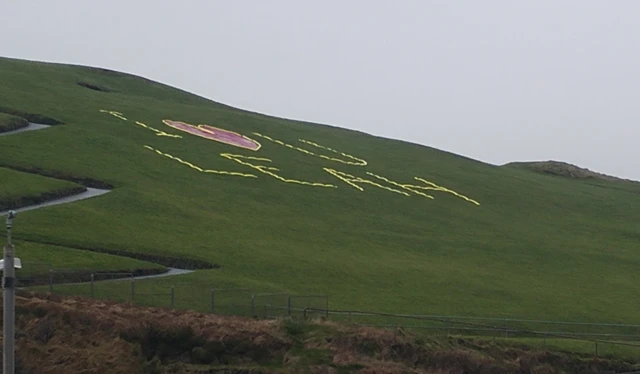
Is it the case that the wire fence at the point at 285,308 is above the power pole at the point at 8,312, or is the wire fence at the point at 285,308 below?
below

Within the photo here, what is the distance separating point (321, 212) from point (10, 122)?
105 feet

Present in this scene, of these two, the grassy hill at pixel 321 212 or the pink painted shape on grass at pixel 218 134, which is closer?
the grassy hill at pixel 321 212

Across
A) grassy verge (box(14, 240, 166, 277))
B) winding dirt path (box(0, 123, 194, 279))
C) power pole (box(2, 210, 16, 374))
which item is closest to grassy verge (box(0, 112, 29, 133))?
winding dirt path (box(0, 123, 194, 279))

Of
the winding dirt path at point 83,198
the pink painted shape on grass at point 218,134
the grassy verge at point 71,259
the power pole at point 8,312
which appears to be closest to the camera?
the power pole at point 8,312

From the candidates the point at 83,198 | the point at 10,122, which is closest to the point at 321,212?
the point at 83,198

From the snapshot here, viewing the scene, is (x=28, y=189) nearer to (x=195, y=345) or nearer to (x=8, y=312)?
(x=195, y=345)

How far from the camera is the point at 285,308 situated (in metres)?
49.0

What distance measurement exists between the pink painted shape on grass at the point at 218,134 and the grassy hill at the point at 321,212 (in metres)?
1.44

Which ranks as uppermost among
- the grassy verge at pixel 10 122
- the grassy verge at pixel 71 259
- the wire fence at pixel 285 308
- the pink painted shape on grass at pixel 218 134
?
the pink painted shape on grass at pixel 218 134

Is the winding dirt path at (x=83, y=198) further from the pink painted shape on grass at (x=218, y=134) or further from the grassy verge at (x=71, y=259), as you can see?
the pink painted shape on grass at (x=218, y=134)

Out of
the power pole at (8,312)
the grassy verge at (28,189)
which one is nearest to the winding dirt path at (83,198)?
the grassy verge at (28,189)

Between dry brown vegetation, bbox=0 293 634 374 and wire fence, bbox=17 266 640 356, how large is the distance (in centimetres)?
553

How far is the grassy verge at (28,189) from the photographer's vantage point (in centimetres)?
6850

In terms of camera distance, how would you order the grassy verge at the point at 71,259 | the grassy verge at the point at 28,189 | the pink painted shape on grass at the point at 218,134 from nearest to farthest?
the grassy verge at the point at 71,259, the grassy verge at the point at 28,189, the pink painted shape on grass at the point at 218,134
